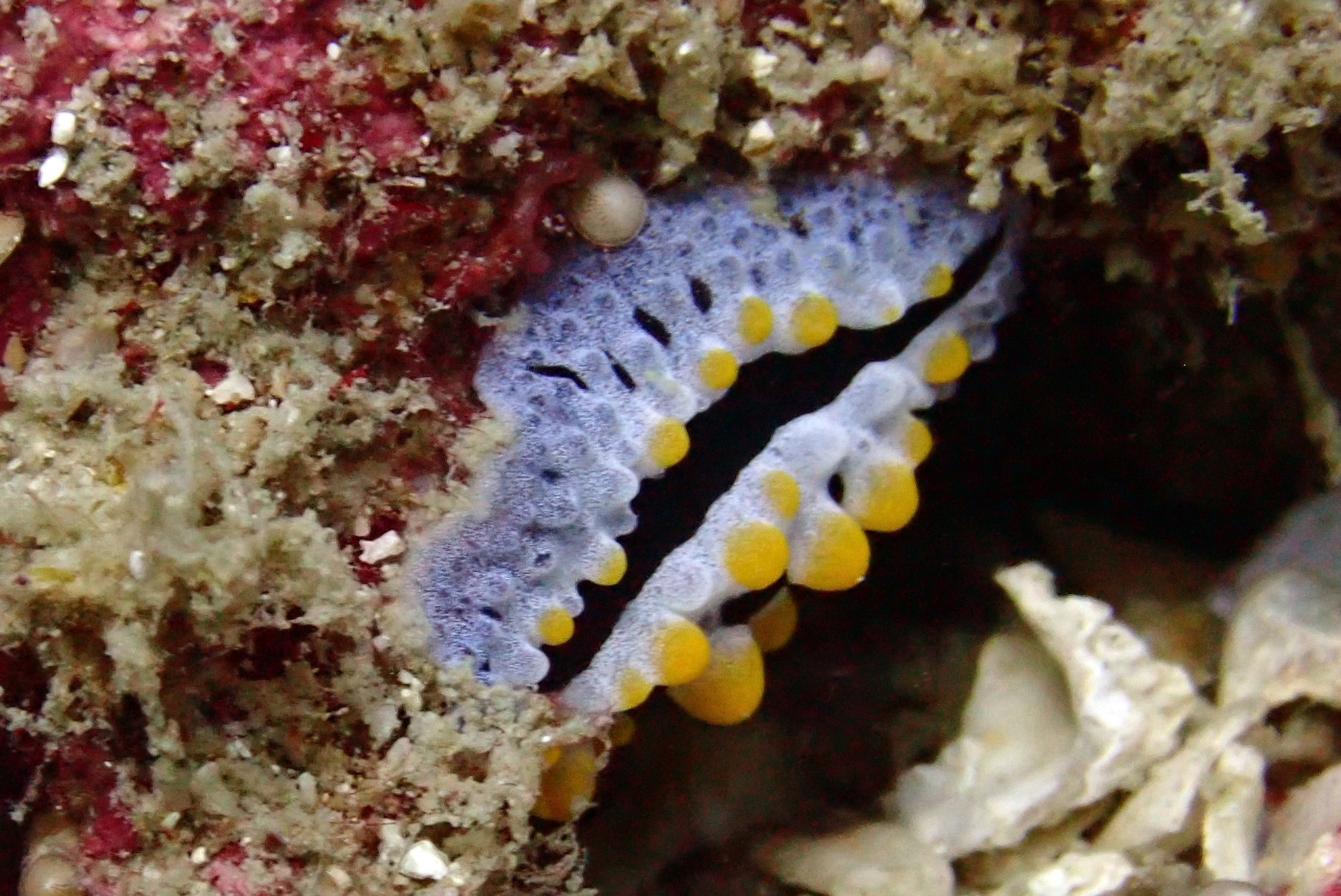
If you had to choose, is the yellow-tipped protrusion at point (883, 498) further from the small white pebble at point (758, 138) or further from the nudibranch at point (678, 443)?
the small white pebble at point (758, 138)

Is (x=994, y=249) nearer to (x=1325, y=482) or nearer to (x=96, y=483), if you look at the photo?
(x=1325, y=482)

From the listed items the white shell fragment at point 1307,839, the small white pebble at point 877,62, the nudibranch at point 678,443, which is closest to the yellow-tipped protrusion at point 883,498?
the nudibranch at point 678,443

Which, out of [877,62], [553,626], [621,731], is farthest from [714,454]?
[877,62]

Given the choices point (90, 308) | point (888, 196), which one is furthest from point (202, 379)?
point (888, 196)

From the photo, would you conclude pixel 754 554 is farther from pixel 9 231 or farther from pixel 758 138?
pixel 9 231

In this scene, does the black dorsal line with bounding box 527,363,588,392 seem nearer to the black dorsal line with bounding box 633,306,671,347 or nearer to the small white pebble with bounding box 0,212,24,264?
the black dorsal line with bounding box 633,306,671,347

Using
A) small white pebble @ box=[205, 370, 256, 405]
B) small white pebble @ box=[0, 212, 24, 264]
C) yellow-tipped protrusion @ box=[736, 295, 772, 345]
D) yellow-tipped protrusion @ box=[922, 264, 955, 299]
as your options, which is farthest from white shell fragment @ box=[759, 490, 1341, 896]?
small white pebble @ box=[0, 212, 24, 264]

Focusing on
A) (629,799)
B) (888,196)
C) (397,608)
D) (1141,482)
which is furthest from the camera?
(1141,482)

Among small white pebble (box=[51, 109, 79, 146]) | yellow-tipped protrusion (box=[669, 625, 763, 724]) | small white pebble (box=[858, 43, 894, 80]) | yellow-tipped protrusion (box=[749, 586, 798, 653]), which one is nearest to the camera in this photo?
small white pebble (box=[51, 109, 79, 146])
